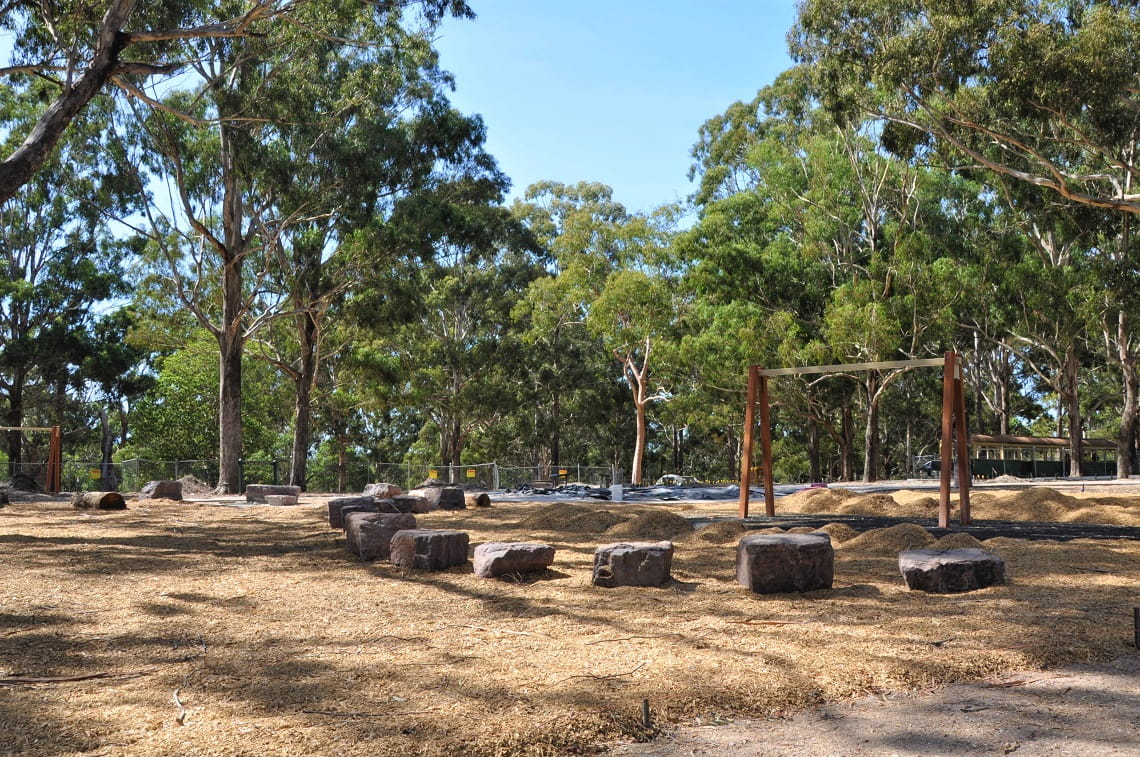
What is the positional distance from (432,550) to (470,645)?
324 cm

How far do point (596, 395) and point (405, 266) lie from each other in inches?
750

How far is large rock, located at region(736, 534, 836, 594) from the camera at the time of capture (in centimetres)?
750

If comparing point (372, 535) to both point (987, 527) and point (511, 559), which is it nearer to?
point (511, 559)

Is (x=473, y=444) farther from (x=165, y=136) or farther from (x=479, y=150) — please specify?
(x=165, y=136)

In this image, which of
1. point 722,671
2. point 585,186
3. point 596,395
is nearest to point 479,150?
point 596,395

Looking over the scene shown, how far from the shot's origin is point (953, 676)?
5.08 meters

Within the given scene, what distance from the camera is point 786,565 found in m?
7.49

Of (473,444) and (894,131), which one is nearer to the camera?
(894,131)

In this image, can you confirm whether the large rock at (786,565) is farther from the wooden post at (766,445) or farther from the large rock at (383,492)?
the large rock at (383,492)

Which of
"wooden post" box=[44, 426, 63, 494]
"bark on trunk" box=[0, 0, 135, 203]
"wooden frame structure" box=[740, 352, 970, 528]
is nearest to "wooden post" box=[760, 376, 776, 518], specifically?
"wooden frame structure" box=[740, 352, 970, 528]

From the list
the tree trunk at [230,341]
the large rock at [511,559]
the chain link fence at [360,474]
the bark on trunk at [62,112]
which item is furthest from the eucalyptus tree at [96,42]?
the chain link fence at [360,474]

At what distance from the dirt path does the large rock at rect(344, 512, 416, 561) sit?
6.04m

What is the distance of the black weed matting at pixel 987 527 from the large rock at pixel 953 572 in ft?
11.6

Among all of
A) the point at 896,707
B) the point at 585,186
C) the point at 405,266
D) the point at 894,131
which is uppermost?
the point at 585,186
